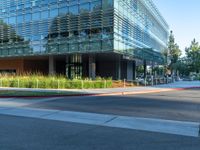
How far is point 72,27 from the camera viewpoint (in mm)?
35281

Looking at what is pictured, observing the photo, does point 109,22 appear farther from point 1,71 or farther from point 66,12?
point 1,71

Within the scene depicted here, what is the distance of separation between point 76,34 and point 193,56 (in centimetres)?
4909

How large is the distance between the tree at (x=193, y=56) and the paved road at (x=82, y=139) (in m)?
69.3

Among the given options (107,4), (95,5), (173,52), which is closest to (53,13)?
(95,5)

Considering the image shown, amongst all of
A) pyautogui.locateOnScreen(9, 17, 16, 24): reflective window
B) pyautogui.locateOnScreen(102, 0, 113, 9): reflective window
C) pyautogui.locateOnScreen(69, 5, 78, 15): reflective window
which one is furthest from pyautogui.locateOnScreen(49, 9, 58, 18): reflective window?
pyautogui.locateOnScreen(102, 0, 113, 9): reflective window

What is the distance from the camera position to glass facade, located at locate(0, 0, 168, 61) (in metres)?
33.3

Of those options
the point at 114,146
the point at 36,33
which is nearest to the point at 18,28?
the point at 36,33

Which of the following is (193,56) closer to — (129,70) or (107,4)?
(129,70)

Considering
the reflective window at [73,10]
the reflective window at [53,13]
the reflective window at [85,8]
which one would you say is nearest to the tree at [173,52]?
the reflective window at [53,13]

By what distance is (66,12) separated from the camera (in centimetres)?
3606

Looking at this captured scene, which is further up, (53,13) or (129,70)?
(53,13)

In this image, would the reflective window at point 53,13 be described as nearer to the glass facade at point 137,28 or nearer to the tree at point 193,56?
the glass facade at point 137,28

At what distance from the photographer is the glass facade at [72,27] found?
109 feet

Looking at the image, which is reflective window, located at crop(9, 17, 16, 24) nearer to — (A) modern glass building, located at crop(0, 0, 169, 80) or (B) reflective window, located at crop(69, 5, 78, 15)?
(A) modern glass building, located at crop(0, 0, 169, 80)
